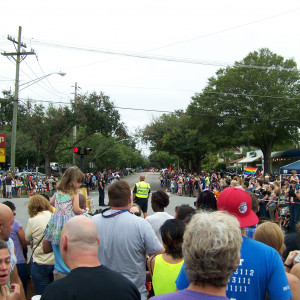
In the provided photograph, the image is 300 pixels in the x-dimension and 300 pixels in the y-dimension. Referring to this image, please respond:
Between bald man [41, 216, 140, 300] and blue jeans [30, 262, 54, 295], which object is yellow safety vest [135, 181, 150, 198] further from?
bald man [41, 216, 140, 300]

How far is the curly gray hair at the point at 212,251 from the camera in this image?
63.8 inches

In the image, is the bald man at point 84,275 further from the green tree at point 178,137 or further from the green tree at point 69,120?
the green tree at point 178,137

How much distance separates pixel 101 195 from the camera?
17.6 metres

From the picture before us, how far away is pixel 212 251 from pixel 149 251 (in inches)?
61.6

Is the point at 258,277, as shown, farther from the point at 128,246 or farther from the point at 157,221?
the point at 157,221

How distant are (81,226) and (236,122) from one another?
121 feet

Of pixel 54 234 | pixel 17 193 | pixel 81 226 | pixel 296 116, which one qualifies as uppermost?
pixel 296 116

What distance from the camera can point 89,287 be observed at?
173 centimetres

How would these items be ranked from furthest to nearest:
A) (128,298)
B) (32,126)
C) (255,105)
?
1. (255,105)
2. (32,126)
3. (128,298)

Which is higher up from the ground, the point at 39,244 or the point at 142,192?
the point at 39,244

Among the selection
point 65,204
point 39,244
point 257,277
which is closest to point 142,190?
point 39,244

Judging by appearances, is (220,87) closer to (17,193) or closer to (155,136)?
(155,136)

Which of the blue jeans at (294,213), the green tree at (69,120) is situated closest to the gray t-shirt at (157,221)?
the blue jeans at (294,213)

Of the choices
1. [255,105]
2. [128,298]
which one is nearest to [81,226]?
[128,298]
